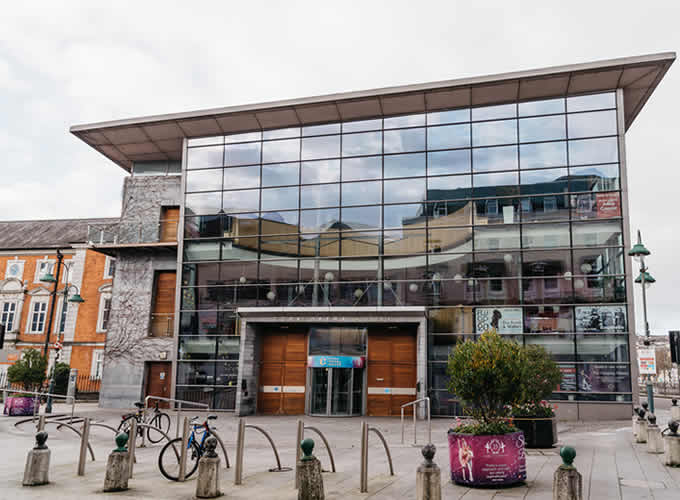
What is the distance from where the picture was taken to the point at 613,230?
2452cm

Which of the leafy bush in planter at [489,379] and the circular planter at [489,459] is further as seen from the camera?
the leafy bush in planter at [489,379]

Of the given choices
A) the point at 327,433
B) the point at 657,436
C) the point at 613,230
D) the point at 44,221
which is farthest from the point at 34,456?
the point at 44,221

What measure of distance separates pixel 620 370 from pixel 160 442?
17692mm

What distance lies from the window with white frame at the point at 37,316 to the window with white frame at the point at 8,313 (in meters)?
1.52

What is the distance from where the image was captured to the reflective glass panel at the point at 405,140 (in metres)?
27.8

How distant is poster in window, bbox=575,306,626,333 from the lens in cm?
2373

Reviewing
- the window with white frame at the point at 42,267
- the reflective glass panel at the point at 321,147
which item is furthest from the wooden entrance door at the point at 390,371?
the window with white frame at the point at 42,267

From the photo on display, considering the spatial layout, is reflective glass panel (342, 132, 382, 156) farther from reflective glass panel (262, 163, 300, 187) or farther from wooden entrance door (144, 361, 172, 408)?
wooden entrance door (144, 361, 172, 408)

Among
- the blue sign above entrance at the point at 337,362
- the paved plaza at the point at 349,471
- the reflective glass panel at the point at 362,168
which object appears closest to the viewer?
the paved plaza at the point at 349,471

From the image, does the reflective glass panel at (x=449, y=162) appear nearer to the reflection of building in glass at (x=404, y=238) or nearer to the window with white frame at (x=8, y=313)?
the reflection of building in glass at (x=404, y=238)

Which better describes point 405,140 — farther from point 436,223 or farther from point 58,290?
point 58,290

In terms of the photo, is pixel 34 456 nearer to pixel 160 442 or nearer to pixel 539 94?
pixel 160 442

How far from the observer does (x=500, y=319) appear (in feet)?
82.4

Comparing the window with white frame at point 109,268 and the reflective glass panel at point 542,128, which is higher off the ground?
the reflective glass panel at point 542,128
